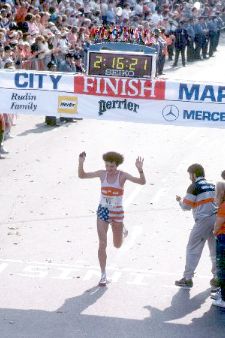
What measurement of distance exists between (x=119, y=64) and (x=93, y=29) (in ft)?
57.4

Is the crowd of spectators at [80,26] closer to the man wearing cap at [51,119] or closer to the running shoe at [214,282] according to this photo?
the man wearing cap at [51,119]

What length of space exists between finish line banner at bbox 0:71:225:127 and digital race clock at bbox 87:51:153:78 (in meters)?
0.83

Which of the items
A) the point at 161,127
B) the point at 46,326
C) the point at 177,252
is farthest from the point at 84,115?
the point at 161,127

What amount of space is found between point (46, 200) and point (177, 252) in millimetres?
3784

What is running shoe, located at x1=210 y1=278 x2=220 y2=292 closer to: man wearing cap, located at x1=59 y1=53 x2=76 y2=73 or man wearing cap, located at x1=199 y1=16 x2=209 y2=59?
man wearing cap, located at x1=59 y1=53 x2=76 y2=73

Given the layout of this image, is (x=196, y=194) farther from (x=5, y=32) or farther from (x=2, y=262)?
(x=5, y=32)

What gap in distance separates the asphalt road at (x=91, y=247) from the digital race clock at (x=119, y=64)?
8.50 feet

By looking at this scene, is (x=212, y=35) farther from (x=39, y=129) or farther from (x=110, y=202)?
(x=110, y=202)

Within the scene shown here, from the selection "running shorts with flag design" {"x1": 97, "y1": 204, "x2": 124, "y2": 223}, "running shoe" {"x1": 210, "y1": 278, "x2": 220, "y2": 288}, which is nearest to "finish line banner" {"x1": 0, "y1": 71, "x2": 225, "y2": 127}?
"running shorts with flag design" {"x1": 97, "y1": 204, "x2": 124, "y2": 223}

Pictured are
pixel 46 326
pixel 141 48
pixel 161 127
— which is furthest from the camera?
pixel 161 127

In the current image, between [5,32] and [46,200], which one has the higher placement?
[5,32]

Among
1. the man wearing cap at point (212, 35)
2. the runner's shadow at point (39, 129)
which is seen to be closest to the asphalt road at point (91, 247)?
the runner's shadow at point (39, 129)

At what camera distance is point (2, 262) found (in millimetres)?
13695

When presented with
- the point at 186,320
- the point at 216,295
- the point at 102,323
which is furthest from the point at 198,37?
the point at 102,323
